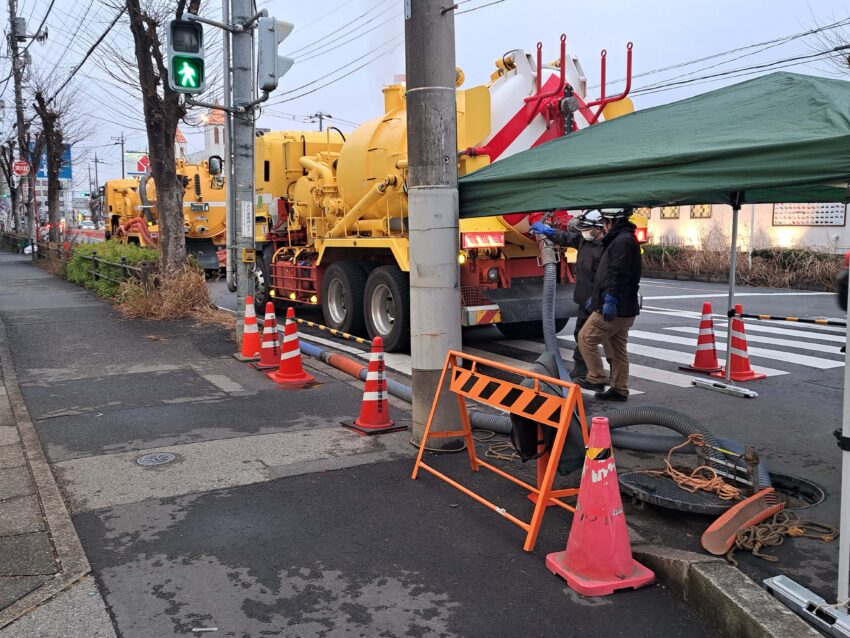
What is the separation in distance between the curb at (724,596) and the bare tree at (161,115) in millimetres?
11524

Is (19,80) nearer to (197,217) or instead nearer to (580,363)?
(197,217)

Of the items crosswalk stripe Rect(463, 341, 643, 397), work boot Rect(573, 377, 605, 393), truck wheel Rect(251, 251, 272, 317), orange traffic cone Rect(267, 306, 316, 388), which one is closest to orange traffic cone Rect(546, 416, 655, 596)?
work boot Rect(573, 377, 605, 393)

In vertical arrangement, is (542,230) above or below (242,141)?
below

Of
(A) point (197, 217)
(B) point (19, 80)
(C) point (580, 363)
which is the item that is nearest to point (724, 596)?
(C) point (580, 363)

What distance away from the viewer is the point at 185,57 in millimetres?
8758

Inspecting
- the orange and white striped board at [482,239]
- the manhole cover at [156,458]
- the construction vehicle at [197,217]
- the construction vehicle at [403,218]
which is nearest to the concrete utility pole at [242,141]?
the construction vehicle at [403,218]

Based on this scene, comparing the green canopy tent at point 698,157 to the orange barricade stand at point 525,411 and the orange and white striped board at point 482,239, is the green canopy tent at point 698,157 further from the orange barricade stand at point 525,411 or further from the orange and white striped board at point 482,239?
the orange and white striped board at point 482,239

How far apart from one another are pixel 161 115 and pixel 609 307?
958cm

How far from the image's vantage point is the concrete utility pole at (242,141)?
976 cm

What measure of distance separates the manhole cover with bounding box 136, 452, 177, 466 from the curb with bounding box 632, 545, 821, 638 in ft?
11.5

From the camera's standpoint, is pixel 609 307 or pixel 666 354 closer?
pixel 609 307

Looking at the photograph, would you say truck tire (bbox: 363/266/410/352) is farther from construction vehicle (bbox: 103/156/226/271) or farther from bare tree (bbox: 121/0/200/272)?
construction vehicle (bbox: 103/156/226/271)

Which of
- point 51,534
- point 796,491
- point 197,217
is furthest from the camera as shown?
point 197,217

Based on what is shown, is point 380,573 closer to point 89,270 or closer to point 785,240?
point 89,270
